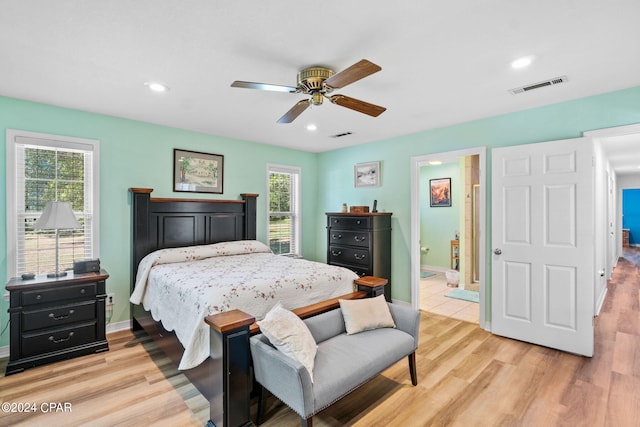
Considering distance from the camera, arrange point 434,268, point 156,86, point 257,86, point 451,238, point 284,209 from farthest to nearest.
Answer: point 434,268 → point 451,238 → point 284,209 → point 156,86 → point 257,86

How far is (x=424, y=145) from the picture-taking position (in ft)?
14.3

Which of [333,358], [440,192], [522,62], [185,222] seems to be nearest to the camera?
[333,358]

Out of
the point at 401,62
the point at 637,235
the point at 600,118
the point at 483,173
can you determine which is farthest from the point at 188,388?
the point at 637,235

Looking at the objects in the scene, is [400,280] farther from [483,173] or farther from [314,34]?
[314,34]

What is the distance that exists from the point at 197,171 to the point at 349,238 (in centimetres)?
238

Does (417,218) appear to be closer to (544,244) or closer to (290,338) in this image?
(544,244)

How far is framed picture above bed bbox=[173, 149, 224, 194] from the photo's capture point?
4191 millimetres

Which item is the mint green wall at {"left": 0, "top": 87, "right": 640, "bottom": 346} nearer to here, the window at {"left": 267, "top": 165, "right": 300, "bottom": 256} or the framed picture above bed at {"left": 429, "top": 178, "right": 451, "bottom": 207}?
the window at {"left": 267, "top": 165, "right": 300, "bottom": 256}

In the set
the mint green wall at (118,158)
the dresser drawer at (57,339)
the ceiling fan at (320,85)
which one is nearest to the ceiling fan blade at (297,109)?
the ceiling fan at (320,85)

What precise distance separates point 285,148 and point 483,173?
3.14m

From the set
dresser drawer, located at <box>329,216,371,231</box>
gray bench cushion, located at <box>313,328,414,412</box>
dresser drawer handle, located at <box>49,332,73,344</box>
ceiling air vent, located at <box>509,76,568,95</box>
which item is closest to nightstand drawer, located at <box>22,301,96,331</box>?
dresser drawer handle, located at <box>49,332,73,344</box>

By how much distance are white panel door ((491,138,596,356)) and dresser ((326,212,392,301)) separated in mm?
1459

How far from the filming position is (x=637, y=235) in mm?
11227

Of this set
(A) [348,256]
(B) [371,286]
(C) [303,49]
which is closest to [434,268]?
(A) [348,256]
